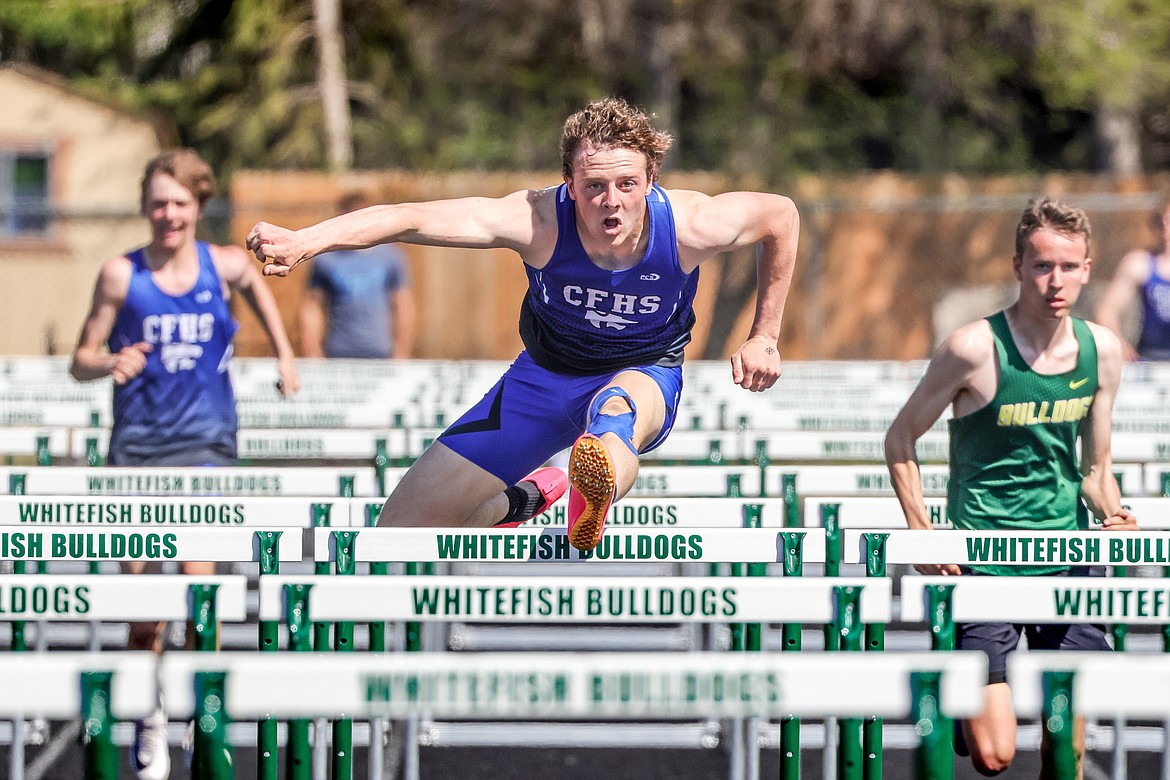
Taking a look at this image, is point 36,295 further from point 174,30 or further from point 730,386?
point 730,386

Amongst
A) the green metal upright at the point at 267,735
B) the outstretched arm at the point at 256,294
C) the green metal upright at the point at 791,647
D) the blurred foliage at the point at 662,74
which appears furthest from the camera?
the blurred foliage at the point at 662,74

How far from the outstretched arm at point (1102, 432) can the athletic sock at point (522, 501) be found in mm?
1759

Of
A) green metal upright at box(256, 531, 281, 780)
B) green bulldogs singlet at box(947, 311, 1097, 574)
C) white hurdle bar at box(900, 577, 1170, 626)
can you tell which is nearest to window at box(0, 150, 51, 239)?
green bulldogs singlet at box(947, 311, 1097, 574)

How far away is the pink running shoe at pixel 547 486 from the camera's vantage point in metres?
5.11

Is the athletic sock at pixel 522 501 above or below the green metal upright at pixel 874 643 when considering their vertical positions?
above

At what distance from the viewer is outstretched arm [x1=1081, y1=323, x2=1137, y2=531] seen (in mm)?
4867

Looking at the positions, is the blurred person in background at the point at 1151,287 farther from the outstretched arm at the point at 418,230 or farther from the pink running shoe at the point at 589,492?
the pink running shoe at the point at 589,492

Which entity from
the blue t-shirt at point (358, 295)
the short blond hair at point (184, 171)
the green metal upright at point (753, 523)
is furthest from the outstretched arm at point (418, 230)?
the blue t-shirt at point (358, 295)

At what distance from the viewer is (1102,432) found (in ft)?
16.1

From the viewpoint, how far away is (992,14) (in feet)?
66.6

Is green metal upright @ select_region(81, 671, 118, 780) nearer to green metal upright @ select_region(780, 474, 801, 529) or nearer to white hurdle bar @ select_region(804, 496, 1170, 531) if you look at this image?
white hurdle bar @ select_region(804, 496, 1170, 531)

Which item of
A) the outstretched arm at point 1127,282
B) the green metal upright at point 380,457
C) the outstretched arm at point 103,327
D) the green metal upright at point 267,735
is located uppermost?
the outstretched arm at point 1127,282

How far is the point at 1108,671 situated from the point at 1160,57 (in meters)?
20.0

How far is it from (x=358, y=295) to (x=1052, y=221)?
278 inches
